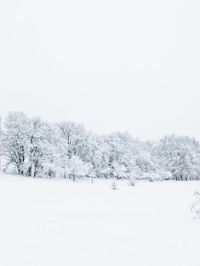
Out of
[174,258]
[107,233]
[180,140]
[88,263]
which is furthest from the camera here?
[180,140]

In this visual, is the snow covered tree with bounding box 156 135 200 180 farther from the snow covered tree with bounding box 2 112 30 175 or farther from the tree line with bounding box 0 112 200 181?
the snow covered tree with bounding box 2 112 30 175

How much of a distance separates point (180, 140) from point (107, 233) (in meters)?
84.5

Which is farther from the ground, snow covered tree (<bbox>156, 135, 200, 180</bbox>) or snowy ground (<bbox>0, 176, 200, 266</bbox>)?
snow covered tree (<bbox>156, 135, 200, 180</bbox>)

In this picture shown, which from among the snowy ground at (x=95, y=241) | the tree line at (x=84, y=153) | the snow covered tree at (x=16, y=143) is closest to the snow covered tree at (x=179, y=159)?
the tree line at (x=84, y=153)

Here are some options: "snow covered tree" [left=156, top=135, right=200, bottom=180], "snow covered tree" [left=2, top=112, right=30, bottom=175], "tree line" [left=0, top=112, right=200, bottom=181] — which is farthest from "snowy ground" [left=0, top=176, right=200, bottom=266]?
"snow covered tree" [left=156, top=135, right=200, bottom=180]

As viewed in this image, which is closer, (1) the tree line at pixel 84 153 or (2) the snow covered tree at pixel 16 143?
(2) the snow covered tree at pixel 16 143

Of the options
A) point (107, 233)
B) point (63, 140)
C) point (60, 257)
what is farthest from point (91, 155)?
point (60, 257)

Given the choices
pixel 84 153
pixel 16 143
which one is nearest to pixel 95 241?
pixel 16 143

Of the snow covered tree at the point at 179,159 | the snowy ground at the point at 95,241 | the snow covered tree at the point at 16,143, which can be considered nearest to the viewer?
the snowy ground at the point at 95,241

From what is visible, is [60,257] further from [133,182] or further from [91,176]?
[91,176]

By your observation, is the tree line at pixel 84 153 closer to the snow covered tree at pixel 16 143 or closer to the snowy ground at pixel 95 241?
the snow covered tree at pixel 16 143

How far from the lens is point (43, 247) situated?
39.2 feet

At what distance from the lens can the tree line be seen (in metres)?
56.2

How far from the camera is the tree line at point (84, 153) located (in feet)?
185
